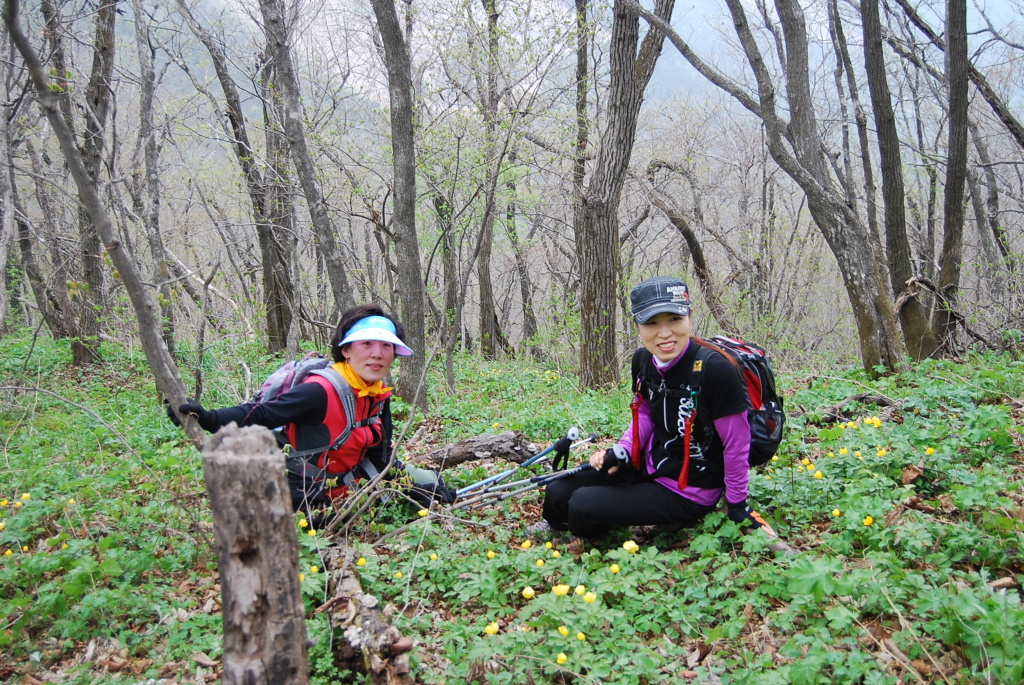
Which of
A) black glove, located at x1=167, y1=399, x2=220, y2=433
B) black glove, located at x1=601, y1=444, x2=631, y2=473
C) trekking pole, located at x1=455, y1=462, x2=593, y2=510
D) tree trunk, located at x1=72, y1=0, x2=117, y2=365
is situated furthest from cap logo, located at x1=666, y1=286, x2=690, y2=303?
tree trunk, located at x1=72, y1=0, x2=117, y2=365

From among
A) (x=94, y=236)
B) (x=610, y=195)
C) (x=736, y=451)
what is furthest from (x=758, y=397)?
(x=94, y=236)

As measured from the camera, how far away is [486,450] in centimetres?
504

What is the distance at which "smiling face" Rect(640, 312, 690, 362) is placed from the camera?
336 cm

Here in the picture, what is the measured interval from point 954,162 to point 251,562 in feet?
31.4

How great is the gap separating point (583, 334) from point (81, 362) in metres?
8.67

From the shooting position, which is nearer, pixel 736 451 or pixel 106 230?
pixel 736 451

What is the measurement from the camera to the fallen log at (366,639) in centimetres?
241

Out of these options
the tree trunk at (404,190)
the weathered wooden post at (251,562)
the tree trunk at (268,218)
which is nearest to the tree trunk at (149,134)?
the tree trunk at (268,218)

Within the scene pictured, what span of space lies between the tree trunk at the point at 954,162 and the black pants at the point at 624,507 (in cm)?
611

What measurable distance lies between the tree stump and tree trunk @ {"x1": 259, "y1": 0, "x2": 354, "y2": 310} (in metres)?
2.53

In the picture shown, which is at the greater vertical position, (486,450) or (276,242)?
(276,242)

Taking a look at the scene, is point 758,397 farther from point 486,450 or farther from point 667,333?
point 486,450

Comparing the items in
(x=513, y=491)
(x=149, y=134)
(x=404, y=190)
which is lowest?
(x=513, y=491)

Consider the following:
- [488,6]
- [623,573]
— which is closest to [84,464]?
[623,573]
